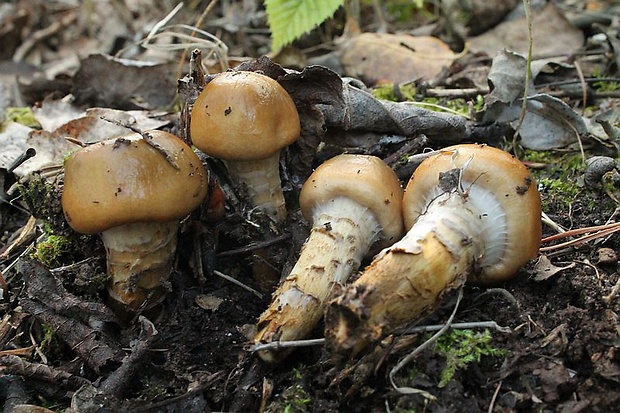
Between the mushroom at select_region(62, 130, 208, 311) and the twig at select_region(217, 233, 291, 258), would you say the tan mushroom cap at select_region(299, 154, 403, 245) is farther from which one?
the mushroom at select_region(62, 130, 208, 311)

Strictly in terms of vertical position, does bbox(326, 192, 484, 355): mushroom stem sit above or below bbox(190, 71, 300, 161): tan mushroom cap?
below

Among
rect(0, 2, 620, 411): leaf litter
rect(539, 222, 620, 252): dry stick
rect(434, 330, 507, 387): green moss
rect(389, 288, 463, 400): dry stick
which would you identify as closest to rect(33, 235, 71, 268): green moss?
rect(0, 2, 620, 411): leaf litter

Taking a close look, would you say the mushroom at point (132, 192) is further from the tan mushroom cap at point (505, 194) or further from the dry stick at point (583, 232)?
the dry stick at point (583, 232)

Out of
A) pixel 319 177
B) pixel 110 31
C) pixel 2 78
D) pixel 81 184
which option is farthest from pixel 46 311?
pixel 110 31

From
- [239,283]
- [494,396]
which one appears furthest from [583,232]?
[239,283]

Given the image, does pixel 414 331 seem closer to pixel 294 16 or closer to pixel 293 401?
pixel 293 401

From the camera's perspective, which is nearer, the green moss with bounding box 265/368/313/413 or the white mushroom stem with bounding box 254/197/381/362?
the green moss with bounding box 265/368/313/413
